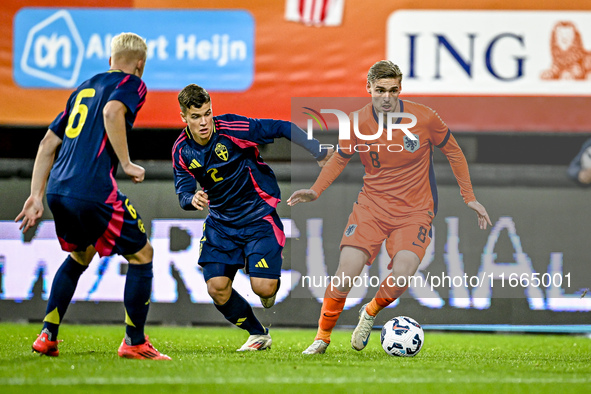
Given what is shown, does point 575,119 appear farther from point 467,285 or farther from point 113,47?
point 113,47

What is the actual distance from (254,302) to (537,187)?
124 inches

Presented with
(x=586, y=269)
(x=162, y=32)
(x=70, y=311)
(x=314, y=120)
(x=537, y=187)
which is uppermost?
(x=162, y=32)

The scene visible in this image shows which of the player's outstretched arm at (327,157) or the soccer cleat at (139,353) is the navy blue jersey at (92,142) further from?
the player's outstretched arm at (327,157)

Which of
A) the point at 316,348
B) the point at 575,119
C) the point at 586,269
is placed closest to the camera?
the point at 316,348

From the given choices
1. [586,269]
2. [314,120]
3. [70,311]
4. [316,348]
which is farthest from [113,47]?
[586,269]

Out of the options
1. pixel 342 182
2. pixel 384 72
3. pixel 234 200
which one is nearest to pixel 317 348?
pixel 234 200

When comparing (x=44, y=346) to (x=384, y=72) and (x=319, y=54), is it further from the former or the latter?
(x=319, y=54)

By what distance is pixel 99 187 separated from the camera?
441 centimetres

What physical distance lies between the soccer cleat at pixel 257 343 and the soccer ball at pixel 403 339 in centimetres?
87

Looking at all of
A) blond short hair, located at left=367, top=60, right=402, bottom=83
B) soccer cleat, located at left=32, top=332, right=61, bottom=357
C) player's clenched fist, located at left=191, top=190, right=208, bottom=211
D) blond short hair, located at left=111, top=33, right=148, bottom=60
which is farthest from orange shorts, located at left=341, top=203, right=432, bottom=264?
soccer cleat, located at left=32, top=332, right=61, bottom=357

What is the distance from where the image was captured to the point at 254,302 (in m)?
7.78

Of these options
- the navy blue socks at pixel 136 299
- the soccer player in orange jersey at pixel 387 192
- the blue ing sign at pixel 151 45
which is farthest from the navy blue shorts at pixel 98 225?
the blue ing sign at pixel 151 45

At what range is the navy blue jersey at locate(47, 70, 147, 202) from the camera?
4.39 metres

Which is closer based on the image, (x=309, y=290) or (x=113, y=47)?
(x=113, y=47)
